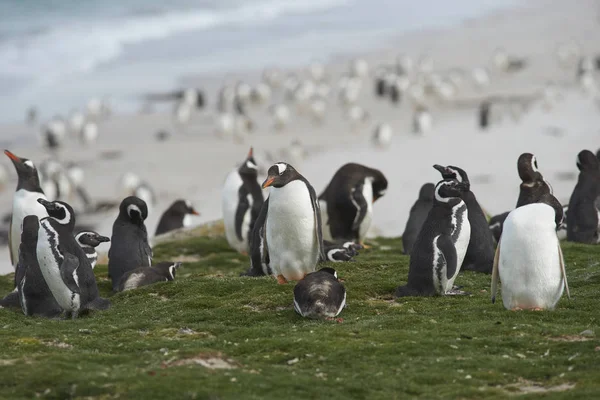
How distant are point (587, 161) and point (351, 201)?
3.51 m

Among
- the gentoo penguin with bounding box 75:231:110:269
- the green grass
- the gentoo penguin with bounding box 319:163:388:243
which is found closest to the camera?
the green grass

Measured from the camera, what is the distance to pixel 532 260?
9.30 meters

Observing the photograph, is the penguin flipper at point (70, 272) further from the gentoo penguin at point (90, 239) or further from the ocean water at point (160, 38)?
the ocean water at point (160, 38)

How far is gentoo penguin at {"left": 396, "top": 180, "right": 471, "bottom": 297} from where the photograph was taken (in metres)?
10.2

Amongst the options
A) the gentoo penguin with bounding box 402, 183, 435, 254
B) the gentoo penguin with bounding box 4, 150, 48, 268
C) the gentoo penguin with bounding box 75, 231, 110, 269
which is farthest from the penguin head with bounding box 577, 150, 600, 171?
the gentoo penguin with bounding box 4, 150, 48, 268

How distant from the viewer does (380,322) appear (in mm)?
9086

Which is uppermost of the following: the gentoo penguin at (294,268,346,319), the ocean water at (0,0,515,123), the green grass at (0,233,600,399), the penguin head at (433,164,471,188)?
the ocean water at (0,0,515,123)

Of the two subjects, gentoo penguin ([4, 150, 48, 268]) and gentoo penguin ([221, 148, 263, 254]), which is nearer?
gentoo penguin ([4, 150, 48, 268])

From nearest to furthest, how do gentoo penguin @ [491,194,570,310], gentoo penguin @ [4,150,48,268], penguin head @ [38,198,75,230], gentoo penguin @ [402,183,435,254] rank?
gentoo penguin @ [491,194,570,310], penguin head @ [38,198,75,230], gentoo penguin @ [4,150,48,268], gentoo penguin @ [402,183,435,254]

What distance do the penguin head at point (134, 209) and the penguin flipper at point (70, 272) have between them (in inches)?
102

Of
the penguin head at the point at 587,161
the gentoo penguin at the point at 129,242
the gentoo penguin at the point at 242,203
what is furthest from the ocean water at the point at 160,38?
the gentoo penguin at the point at 129,242

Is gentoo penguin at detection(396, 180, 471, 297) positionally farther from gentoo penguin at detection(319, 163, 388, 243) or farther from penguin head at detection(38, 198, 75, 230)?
gentoo penguin at detection(319, 163, 388, 243)

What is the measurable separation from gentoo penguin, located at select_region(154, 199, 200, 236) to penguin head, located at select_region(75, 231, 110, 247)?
19.5 feet

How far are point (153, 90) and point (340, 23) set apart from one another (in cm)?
1902
